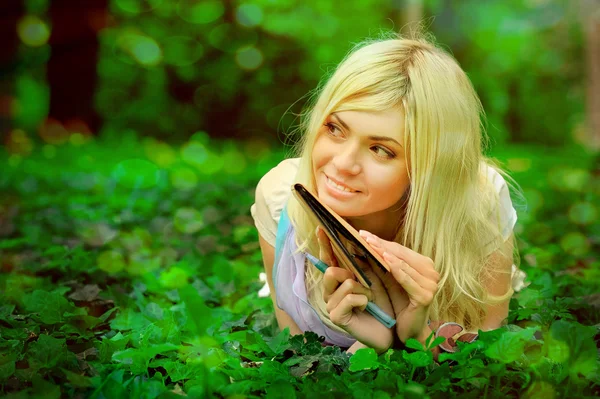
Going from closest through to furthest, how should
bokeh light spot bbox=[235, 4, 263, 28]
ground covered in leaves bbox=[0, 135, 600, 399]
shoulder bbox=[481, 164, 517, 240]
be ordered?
ground covered in leaves bbox=[0, 135, 600, 399] → shoulder bbox=[481, 164, 517, 240] → bokeh light spot bbox=[235, 4, 263, 28]

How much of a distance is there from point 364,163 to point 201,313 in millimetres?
710

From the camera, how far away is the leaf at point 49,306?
2451mm

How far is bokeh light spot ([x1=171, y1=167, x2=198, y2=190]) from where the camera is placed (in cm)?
612

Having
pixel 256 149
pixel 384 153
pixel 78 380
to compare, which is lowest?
pixel 256 149

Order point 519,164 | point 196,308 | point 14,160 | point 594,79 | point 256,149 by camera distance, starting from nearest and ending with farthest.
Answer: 1. point 196,308
2. point 14,160
3. point 519,164
4. point 256,149
5. point 594,79

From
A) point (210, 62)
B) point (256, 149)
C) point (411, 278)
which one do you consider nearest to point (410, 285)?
point (411, 278)

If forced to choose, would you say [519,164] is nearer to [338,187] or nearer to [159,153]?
[159,153]

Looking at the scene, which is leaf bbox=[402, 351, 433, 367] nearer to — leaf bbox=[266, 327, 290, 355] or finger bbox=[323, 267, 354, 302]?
finger bbox=[323, 267, 354, 302]

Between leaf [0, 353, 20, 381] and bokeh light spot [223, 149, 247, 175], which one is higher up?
leaf [0, 353, 20, 381]

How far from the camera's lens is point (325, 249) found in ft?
7.26

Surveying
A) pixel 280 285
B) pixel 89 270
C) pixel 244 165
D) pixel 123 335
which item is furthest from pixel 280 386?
pixel 244 165

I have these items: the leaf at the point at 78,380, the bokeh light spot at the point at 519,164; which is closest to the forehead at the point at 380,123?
the leaf at the point at 78,380

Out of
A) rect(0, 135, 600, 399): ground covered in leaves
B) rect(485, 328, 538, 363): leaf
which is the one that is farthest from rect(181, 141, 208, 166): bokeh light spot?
rect(485, 328, 538, 363): leaf

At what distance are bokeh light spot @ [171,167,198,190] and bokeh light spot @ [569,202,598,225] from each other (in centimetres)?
287
